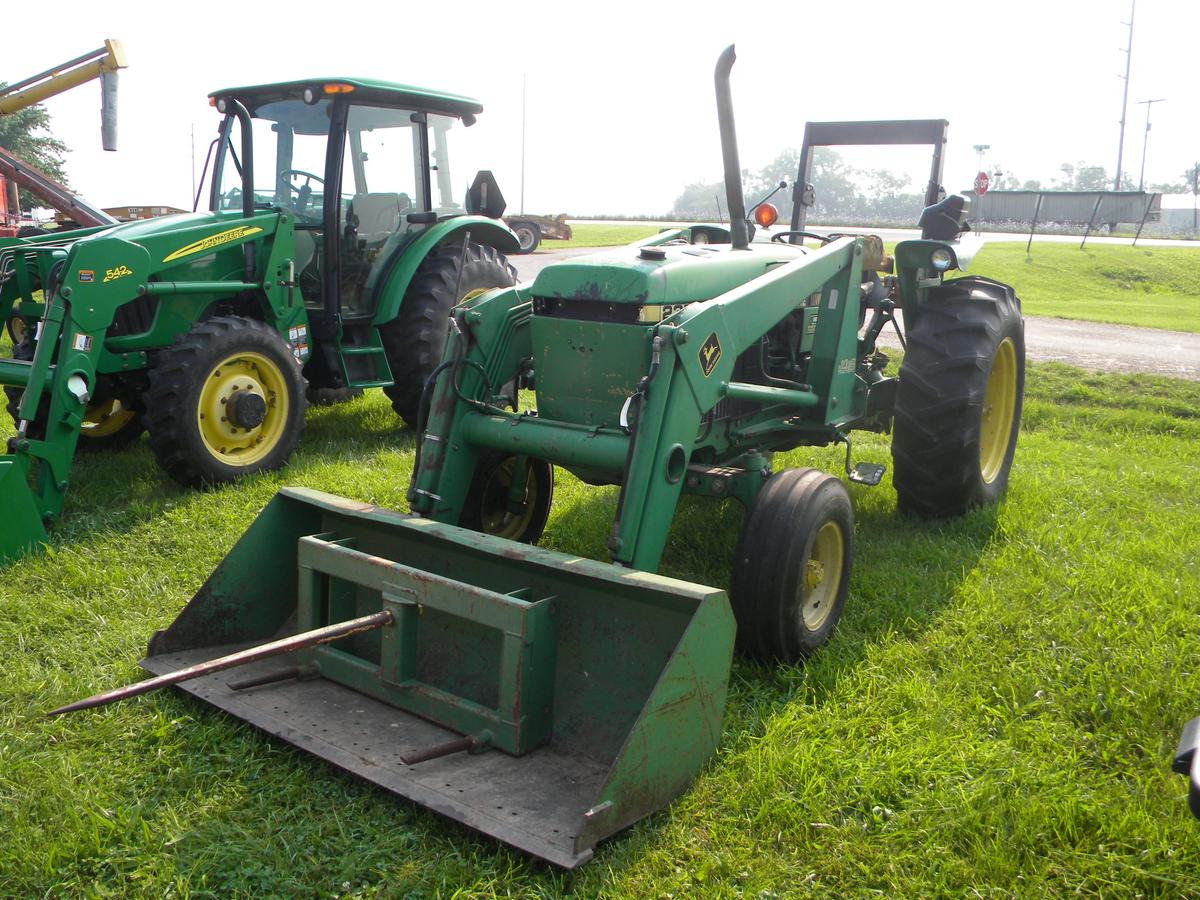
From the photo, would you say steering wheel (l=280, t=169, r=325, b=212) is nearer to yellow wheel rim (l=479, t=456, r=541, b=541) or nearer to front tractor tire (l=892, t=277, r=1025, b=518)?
yellow wheel rim (l=479, t=456, r=541, b=541)

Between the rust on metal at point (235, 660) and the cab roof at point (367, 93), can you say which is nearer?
the rust on metal at point (235, 660)

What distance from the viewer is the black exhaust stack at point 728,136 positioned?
4.39 meters

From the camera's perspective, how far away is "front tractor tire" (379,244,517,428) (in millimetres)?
7254

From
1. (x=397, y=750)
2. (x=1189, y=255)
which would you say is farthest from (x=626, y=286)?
(x=1189, y=255)

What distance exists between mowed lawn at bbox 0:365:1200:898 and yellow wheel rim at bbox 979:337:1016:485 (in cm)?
61

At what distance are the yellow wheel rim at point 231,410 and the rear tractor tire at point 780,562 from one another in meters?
3.50

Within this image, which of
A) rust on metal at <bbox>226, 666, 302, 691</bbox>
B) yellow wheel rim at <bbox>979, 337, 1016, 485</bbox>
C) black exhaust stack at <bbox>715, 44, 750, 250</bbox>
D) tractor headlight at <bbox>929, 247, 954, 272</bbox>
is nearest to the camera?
rust on metal at <bbox>226, 666, 302, 691</bbox>

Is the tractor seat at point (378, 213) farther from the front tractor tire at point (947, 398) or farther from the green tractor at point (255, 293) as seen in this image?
the front tractor tire at point (947, 398)

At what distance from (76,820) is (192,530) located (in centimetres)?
263

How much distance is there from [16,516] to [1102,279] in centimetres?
2055

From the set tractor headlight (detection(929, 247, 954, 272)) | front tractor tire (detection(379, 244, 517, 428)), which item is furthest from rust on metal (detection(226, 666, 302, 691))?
front tractor tire (detection(379, 244, 517, 428))

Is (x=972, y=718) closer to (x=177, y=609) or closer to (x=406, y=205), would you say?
(x=177, y=609)

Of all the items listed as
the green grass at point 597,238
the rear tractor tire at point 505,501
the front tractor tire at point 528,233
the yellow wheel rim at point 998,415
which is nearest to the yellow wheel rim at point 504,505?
the rear tractor tire at point 505,501

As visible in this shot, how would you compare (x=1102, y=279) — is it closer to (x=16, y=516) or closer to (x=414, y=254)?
(x=414, y=254)
